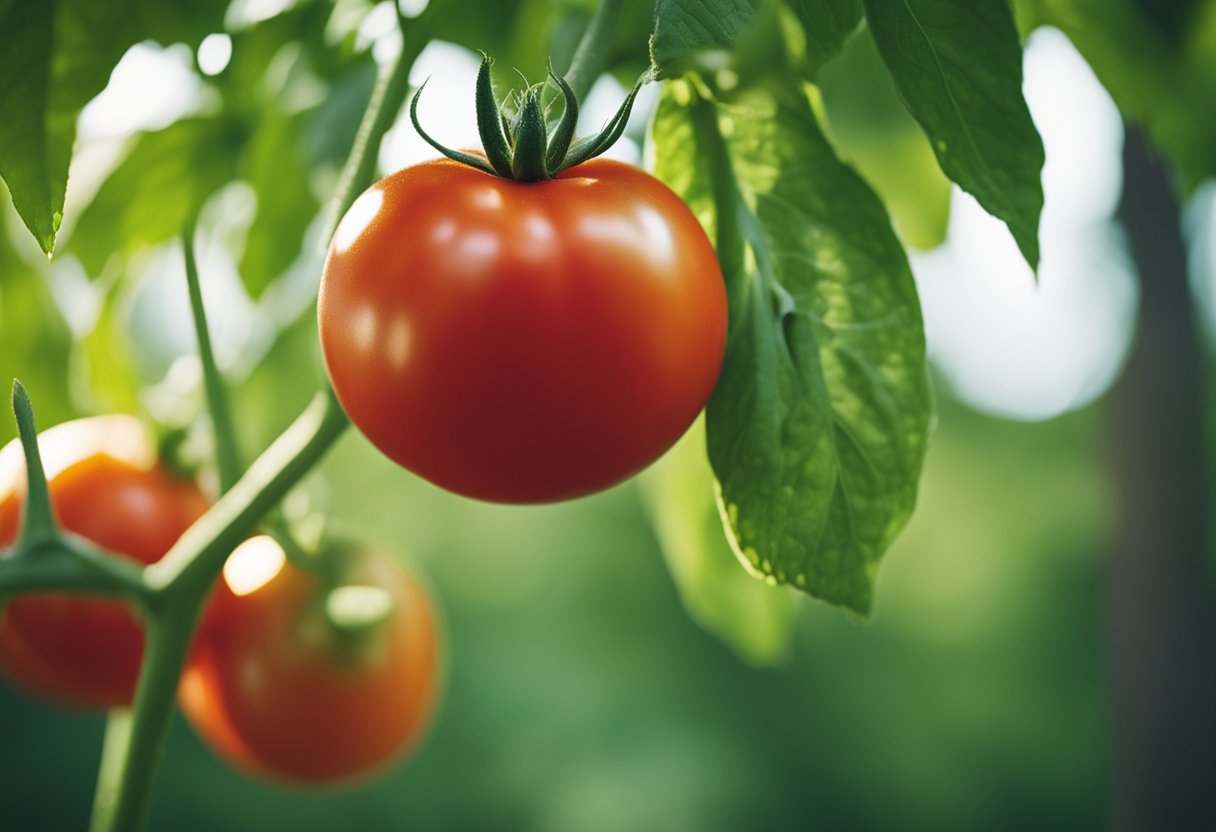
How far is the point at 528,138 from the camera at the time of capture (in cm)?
37

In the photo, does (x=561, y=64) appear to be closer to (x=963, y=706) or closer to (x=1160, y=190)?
(x=1160, y=190)

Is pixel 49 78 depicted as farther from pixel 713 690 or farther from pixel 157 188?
pixel 713 690

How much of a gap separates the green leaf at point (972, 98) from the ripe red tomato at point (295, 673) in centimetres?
40

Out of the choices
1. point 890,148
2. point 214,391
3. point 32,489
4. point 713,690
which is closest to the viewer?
point 32,489

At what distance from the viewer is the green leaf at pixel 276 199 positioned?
0.66m

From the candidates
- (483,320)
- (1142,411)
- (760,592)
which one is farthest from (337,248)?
(1142,411)

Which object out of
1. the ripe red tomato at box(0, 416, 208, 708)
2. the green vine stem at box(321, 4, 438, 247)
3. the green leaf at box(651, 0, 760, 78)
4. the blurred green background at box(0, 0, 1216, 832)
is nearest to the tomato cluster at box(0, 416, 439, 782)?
the ripe red tomato at box(0, 416, 208, 708)

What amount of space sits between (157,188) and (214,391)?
0.15m

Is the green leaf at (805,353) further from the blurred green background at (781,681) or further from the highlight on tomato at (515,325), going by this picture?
the blurred green background at (781,681)

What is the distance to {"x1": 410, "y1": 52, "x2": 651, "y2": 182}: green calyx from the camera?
365 mm

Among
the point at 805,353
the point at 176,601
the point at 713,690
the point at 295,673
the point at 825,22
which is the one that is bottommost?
the point at 713,690

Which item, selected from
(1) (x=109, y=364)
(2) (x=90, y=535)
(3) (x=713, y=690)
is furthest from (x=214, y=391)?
(3) (x=713, y=690)

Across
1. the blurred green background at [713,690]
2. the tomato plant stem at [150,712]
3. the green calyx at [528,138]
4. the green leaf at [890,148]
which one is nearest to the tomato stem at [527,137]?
the green calyx at [528,138]

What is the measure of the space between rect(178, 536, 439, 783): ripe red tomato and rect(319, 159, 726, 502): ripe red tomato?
293 millimetres
